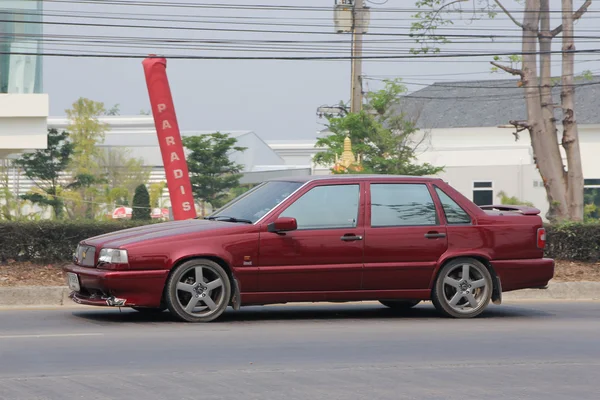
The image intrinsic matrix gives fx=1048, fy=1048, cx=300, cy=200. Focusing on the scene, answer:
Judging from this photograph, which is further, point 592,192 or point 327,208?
point 592,192

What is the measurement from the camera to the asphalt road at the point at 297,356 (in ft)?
23.1

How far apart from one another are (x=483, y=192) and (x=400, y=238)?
47262 millimetres

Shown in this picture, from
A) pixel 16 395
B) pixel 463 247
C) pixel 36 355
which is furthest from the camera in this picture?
pixel 463 247

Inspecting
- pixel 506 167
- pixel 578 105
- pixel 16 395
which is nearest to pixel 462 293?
pixel 16 395

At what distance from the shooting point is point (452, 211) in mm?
11406

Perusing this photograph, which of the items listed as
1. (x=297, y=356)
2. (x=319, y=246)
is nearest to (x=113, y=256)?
(x=319, y=246)

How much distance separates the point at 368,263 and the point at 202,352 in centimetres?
285

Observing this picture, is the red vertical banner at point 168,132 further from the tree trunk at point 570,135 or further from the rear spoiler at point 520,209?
the rear spoiler at point 520,209

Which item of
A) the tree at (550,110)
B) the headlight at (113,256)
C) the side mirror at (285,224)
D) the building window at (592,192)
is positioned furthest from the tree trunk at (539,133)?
the building window at (592,192)

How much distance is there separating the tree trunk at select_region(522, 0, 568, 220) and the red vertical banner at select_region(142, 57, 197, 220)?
8336 millimetres

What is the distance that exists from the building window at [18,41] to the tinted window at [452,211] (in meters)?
21.6

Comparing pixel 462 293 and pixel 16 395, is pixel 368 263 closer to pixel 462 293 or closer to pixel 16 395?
pixel 462 293

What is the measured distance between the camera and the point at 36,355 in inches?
330

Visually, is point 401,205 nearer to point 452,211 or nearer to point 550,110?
point 452,211
